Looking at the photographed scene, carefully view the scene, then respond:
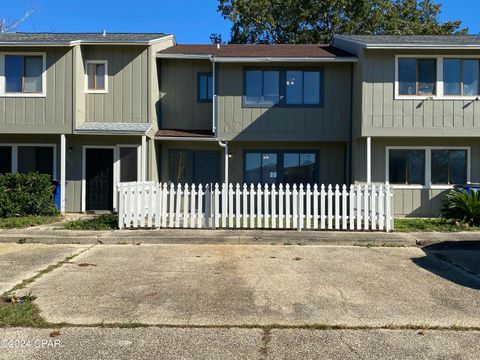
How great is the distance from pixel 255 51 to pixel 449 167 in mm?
7680

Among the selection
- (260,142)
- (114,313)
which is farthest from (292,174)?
(114,313)

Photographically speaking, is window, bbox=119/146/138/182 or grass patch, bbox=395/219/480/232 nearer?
grass patch, bbox=395/219/480/232

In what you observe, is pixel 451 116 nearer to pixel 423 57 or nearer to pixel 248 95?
pixel 423 57

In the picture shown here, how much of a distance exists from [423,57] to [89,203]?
11.8m

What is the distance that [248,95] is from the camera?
15523 millimetres

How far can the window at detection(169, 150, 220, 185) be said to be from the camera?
16188mm

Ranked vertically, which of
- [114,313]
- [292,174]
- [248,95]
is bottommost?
[114,313]

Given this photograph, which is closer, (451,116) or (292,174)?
(451,116)

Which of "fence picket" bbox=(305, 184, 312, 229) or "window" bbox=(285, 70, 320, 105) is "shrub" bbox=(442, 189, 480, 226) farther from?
"window" bbox=(285, 70, 320, 105)

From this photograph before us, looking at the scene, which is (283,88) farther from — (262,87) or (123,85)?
(123,85)

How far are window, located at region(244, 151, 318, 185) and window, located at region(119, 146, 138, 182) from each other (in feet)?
12.4

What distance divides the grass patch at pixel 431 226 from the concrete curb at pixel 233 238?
70cm

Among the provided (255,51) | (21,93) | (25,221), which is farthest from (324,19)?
(25,221)

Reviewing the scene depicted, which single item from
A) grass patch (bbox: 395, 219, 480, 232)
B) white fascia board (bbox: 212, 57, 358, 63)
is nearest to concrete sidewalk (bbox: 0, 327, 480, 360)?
grass patch (bbox: 395, 219, 480, 232)
